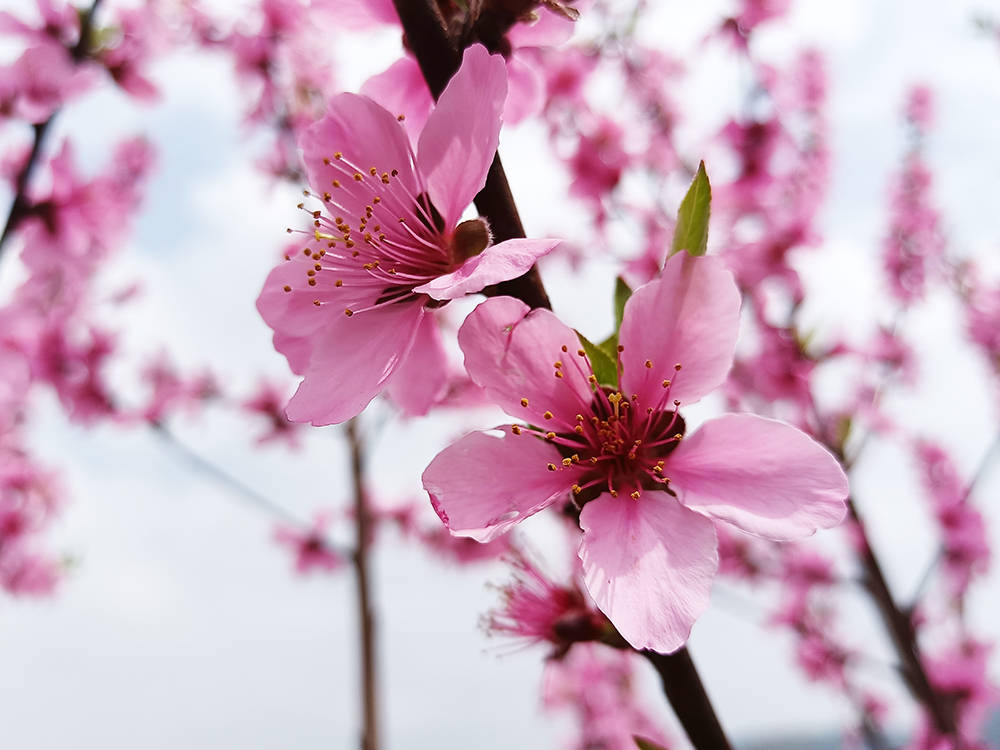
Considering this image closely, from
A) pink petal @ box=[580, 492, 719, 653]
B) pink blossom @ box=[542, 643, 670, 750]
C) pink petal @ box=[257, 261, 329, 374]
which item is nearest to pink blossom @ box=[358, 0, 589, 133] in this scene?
pink petal @ box=[257, 261, 329, 374]

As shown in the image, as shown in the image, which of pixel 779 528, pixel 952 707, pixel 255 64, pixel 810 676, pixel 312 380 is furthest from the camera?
pixel 810 676

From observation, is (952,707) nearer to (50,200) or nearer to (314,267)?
(314,267)

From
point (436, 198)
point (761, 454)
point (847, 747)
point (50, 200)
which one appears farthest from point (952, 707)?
point (50, 200)

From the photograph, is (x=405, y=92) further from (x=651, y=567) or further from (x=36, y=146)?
(x=36, y=146)

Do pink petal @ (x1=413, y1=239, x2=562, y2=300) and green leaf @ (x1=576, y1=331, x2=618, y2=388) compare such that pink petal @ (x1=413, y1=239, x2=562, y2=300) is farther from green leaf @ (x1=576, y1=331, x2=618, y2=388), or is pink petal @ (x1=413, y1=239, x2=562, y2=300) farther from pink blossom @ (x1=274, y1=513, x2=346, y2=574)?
pink blossom @ (x1=274, y1=513, x2=346, y2=574)

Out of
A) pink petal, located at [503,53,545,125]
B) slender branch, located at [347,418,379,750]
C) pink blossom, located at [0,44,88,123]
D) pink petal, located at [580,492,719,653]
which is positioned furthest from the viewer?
slender branch, located at [347,418,379,750]

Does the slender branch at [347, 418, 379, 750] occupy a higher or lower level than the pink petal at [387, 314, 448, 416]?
lower

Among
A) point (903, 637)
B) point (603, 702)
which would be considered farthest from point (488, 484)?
point (603, 702)
